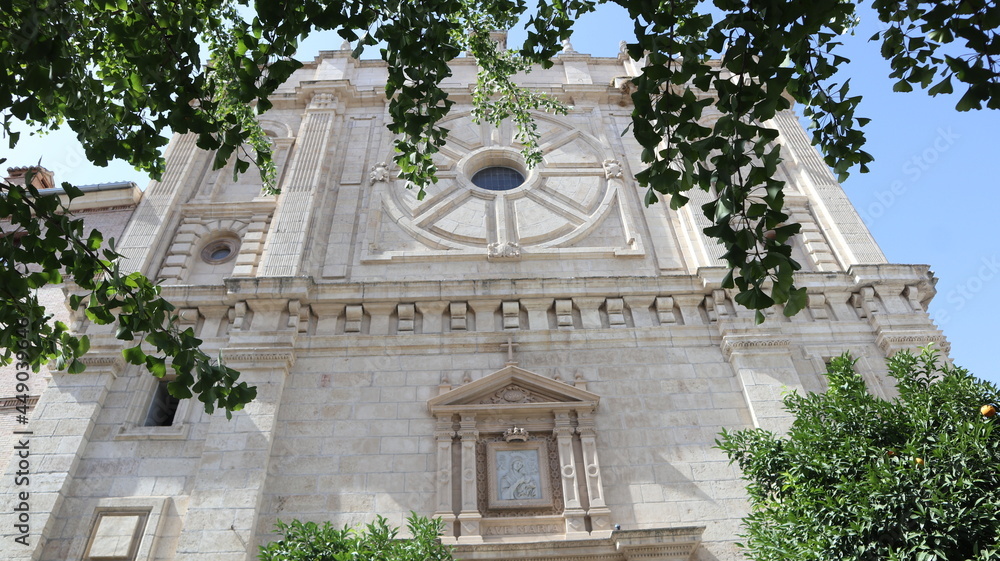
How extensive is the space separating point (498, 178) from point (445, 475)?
8.80 metres

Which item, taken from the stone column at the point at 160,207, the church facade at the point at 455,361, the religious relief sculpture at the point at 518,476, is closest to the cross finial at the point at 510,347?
the church facade at the point at 455,361

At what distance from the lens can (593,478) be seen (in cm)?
1209

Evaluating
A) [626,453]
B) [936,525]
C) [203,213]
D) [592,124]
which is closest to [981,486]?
Result: [936,525]

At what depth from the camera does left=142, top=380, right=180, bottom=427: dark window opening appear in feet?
Answer: 43.5

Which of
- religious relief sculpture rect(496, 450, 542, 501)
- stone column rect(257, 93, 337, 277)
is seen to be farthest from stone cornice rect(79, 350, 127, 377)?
religious relief sculpture rect(496, 450, 542, 501)

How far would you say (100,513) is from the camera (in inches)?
458

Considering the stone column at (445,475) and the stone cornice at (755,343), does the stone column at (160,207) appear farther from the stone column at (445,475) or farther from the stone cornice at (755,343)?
the stone cornice at (755,343)

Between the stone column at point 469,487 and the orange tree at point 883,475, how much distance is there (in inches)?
161

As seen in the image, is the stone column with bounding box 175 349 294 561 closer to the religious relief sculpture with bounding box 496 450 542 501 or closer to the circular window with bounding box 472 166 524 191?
the religious relief sculpture with bounding box 496 450 542 501

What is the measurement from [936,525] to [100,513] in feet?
37.3

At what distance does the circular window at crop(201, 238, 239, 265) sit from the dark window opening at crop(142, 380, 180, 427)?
3703 millimetres

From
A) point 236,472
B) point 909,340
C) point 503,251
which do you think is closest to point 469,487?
point 236,472

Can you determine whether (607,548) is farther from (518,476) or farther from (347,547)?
(347,547)

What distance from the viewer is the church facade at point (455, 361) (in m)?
11.7
